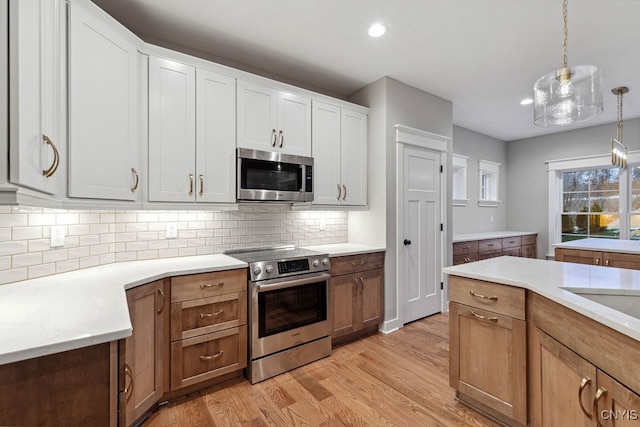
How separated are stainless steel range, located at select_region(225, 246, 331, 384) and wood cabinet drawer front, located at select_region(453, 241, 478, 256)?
88.8 inches

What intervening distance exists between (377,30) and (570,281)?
2190 millimetres

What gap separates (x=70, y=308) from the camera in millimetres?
1160

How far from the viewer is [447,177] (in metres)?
3.77

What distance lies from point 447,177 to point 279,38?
8.52 feet

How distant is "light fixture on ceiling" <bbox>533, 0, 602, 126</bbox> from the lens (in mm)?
1718

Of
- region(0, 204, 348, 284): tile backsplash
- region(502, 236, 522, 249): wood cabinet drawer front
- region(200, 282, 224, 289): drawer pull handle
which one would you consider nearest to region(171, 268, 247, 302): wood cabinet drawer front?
region(200, 282, 224, 289): drawer pull handle

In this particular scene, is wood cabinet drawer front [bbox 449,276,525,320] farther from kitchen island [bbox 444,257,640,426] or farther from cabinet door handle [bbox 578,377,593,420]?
cabinet door handle [bbox 578,377,593,420]

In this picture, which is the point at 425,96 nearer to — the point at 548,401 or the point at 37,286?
the point at 548,401

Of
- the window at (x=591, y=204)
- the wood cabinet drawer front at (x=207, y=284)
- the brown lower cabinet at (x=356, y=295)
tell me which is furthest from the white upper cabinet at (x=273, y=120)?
the window at (x=591, y=204)

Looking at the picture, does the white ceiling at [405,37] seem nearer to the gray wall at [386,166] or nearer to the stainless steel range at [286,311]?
the gray wall at [386,166]

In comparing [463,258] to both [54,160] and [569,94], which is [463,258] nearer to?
[569,94]

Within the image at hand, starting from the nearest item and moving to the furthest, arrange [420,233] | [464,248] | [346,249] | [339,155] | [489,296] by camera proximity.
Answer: [489,296] → [346,249] → [339,155] → [420,233] → [464,248]

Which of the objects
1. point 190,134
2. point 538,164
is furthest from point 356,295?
point 538,164

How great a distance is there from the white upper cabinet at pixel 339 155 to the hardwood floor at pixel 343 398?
1.55 meters
